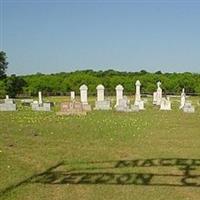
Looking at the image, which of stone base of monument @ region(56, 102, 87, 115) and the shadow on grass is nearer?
the shadow on grass

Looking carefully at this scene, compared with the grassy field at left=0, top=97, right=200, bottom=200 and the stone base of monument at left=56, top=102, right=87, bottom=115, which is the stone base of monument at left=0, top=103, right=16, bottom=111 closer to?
the stone base of monument at left=56, top=102, right=87, bottom=115

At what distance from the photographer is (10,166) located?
38.5ft

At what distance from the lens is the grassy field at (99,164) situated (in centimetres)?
915

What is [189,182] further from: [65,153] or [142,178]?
[65,153]

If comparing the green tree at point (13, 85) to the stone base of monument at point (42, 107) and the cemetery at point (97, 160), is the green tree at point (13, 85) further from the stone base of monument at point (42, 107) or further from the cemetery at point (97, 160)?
the cemetery at point (97, 160)

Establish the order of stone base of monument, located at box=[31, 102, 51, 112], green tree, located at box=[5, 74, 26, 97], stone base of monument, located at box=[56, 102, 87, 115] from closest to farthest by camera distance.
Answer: stone base of monument, located at box=[56, 102, 87, 115]
stone base of monument, located at box=[31, 102, 51, 112]
green tree, located at box=[5, 74, 26, 97]

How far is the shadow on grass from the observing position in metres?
9.96

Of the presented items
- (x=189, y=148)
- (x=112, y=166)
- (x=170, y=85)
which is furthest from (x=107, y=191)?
(x=170, y=85)

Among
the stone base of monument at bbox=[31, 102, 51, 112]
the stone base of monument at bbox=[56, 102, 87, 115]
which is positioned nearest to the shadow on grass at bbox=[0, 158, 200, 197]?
the stone base of monument at bbox=[56, 102, 87, 115]

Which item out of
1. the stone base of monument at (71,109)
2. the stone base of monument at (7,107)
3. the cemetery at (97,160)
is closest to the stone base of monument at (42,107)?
the stone base of monument at (7,107)

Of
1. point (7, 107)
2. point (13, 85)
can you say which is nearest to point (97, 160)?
point (7, 107)

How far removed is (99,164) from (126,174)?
4.68ft

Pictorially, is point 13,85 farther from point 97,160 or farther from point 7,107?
point 97,160

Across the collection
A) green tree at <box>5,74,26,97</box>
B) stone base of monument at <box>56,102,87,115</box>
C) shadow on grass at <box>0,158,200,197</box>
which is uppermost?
green tree at <box>5,74,26,97</box>
